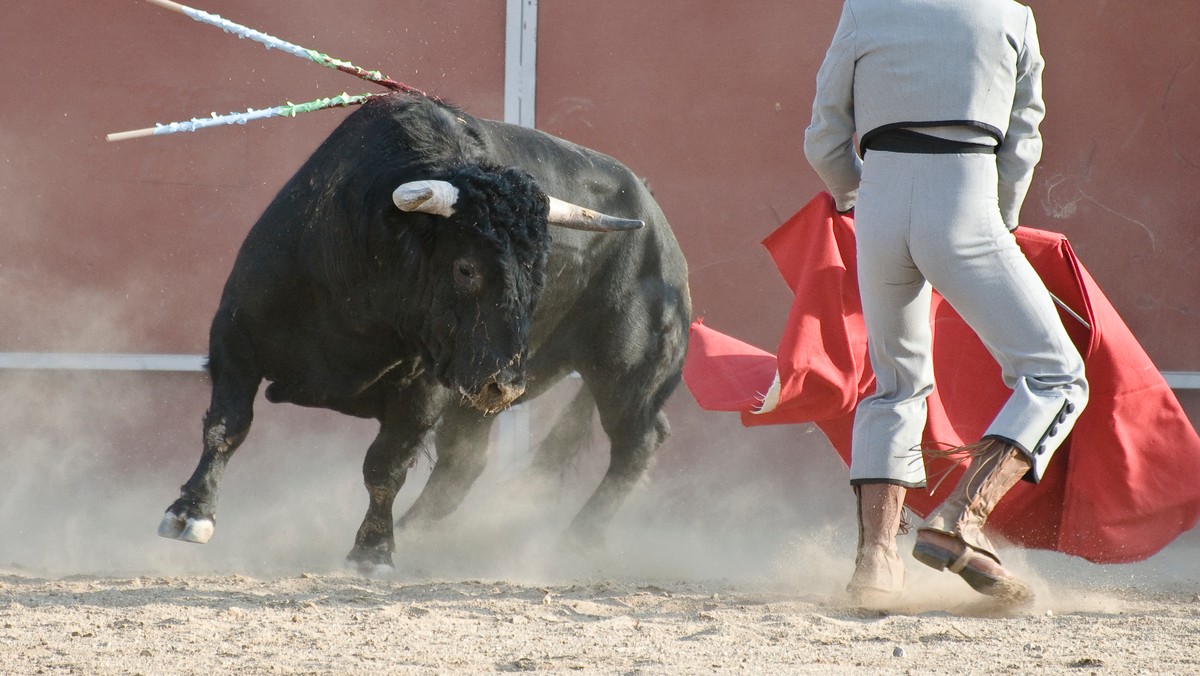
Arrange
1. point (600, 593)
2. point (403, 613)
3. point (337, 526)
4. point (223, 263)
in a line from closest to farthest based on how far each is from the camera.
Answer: point (403, 613) < point (600, 593) < point (337, 526) < point (223, 263)

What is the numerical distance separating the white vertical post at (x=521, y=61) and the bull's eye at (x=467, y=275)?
2.29 meters

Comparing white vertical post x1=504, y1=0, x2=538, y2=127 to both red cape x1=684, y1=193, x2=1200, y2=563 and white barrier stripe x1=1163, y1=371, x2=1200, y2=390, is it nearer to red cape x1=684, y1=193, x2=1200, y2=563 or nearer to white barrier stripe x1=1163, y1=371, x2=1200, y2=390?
red cape x1=684, y1=193, x2=1200, y2=563

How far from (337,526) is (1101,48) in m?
4.26

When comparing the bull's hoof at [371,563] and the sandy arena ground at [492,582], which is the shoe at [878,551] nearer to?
the sandy arena ground at [492,582]

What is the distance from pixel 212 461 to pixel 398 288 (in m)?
0.83

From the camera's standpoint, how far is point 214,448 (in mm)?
4566

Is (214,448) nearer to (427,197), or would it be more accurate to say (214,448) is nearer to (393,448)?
(393,448)

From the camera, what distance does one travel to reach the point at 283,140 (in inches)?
258

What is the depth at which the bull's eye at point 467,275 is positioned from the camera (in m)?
4.44

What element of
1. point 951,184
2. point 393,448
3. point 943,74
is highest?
point 943,74

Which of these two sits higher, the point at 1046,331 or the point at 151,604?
the point at 1046,331

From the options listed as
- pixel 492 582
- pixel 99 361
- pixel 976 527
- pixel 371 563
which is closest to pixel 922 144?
pixel 976 527

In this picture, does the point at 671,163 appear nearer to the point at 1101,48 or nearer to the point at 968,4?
the point at 1101,48

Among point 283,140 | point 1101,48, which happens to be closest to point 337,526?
point 283,140
